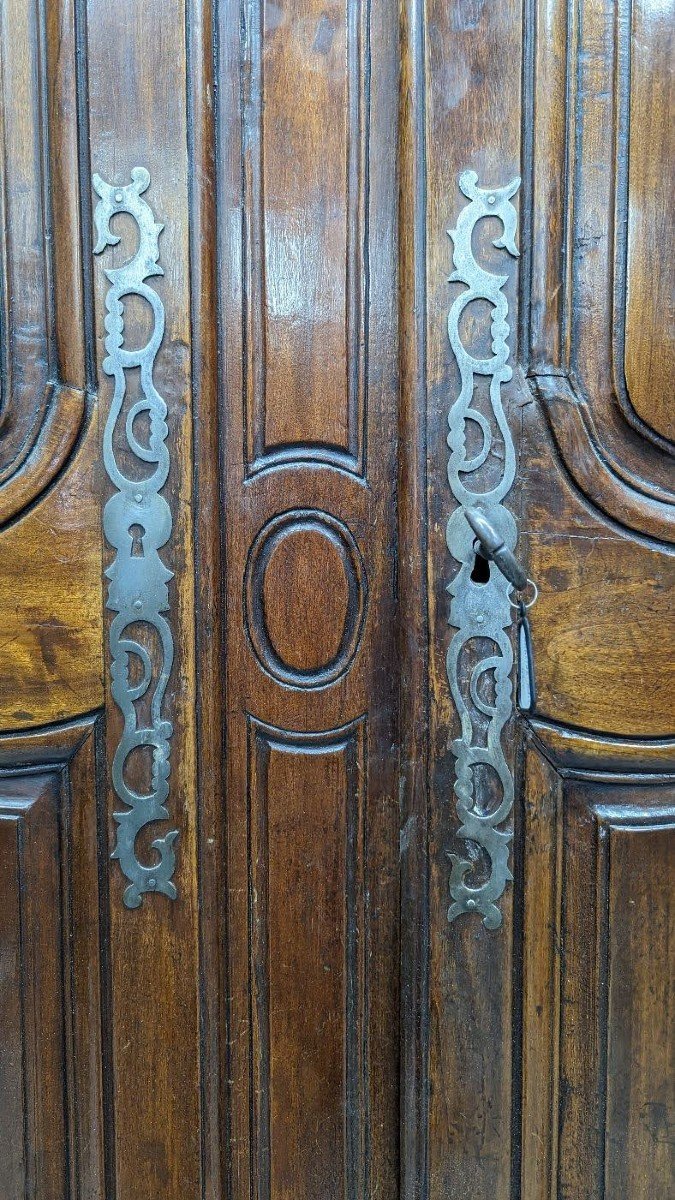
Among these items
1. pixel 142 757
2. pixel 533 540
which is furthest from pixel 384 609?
pixel 142 757

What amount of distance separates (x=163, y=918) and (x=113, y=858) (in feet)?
0.22

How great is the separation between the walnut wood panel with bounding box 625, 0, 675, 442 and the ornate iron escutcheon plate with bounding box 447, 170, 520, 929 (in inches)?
4.0

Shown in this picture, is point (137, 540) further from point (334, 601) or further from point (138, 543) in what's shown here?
point (334, 601)

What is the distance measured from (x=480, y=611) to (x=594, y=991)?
324 millimetres

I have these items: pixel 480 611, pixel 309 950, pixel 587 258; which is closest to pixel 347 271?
pixel 587 258

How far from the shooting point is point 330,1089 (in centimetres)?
75

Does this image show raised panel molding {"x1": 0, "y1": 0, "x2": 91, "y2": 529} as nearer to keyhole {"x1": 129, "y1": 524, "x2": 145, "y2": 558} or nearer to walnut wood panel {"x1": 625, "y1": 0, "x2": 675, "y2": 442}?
keyhole {"x1": 129, "y1": 524, "x2": 145, "y2": 558}

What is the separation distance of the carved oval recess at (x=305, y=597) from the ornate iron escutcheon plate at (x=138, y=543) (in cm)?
8

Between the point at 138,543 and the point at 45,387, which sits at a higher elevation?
the point at 45,387

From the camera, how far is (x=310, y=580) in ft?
2.43

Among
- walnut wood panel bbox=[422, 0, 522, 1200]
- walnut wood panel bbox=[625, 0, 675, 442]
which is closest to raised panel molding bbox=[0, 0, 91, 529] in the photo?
walnut wood panel bbox=[422, 0, 522, 1200]

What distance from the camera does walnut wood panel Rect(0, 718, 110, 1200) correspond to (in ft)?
2.43

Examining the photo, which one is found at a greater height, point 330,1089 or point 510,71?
point 510,71

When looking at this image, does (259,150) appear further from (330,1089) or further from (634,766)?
(330,1089)
